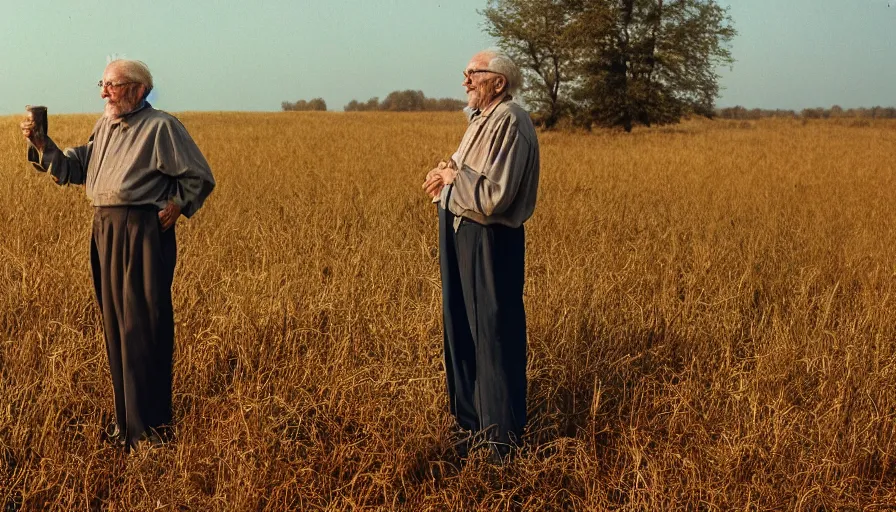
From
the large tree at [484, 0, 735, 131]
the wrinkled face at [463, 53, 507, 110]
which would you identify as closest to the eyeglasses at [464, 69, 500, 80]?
the wrinkled face at [463, 53, 507, 110]

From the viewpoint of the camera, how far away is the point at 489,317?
9.53 feet

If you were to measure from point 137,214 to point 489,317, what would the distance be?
146 centimetres

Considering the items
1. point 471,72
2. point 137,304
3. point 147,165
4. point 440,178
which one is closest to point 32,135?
point 147,165

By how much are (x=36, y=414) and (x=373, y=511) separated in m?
1.61

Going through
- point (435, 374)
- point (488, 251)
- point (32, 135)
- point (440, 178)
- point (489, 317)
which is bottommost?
point (435, 374)

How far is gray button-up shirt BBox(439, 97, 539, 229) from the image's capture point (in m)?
2.70

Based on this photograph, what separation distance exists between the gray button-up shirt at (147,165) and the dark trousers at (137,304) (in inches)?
2.7

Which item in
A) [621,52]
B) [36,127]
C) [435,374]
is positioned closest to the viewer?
[36,127]

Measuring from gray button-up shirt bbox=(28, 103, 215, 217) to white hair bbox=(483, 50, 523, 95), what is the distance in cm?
124

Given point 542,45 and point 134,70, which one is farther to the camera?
point 542,45

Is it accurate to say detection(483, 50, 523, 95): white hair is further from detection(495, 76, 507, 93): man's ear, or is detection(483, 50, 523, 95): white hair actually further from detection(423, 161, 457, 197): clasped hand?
detection(423, 161, 457, 197): clasped hand

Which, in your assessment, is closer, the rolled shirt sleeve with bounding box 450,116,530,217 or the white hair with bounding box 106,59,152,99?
the rolled shirt sleeve with bounding box 450,116,530,217

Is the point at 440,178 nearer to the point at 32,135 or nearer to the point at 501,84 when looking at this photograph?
the point at 501,84

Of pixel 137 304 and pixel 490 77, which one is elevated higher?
pixel 490 77
